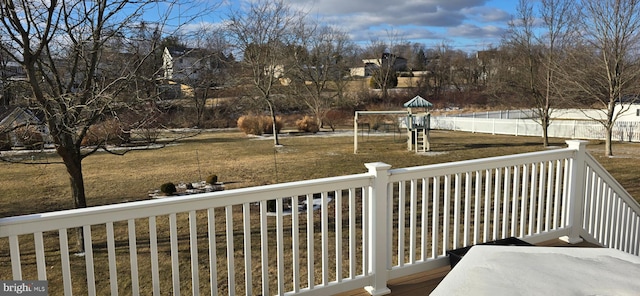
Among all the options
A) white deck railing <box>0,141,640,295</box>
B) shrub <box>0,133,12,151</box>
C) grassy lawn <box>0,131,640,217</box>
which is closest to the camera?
white deck railing <box>0,141,640,295</box>

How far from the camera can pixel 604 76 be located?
13.2 meters

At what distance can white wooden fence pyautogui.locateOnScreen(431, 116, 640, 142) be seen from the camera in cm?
1758

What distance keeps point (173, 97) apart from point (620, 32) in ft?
41.7

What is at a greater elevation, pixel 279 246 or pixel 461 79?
pixel 461 79

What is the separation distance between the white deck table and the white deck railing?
4.14ft

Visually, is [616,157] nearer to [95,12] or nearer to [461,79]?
[95,12]

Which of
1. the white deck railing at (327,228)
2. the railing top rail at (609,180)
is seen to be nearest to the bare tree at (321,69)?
the white deck railing at (327,228)

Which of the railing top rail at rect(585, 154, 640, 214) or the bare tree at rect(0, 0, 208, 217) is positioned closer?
the railing top rail at rect(585, 154, 640, 214)

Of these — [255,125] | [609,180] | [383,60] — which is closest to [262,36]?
[255,125]

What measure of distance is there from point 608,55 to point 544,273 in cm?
1429

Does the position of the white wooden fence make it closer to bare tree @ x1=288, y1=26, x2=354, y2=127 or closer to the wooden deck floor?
bare tree @ x1=288, y1=26, x2=354, y2=127

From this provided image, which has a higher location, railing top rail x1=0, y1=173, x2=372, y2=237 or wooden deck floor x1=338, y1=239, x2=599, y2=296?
railing top rail x1=0, y1=173, x2=372, y2=237

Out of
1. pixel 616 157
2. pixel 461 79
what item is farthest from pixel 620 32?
pixel 461 79

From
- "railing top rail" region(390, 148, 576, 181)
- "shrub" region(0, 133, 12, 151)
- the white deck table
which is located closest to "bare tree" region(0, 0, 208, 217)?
"shrub" region(0, 133, 12, 151)
